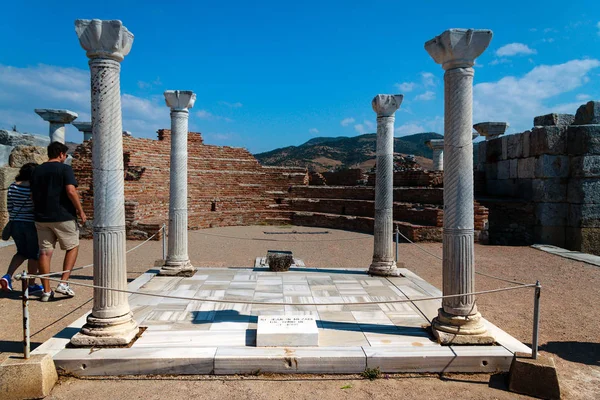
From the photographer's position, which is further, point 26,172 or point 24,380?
point 26,172

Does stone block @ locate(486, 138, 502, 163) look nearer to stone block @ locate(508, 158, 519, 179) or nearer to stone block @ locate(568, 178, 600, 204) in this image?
stone block @ locate(508, 158, 519, 179)

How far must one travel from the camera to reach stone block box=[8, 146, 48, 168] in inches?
551

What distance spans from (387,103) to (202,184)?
45.2ft

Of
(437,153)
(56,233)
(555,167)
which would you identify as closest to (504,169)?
(555,167)

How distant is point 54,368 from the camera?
405cm

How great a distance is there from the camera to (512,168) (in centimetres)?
1617

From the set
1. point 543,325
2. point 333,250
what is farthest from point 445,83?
point 333,250

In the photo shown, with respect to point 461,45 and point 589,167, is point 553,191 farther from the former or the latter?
point 461,45

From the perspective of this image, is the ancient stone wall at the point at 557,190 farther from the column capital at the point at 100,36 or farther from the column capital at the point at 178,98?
the column capital at the point at 100,36

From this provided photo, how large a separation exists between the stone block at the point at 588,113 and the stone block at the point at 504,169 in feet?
8.82

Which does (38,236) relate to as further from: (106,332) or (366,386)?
(366,386)

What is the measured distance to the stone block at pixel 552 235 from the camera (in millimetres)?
14141

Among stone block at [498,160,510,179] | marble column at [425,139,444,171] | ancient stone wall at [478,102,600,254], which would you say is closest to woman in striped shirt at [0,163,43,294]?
ancient stone wall at [478,102,600,254]

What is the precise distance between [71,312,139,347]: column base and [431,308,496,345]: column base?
3.35 meters
